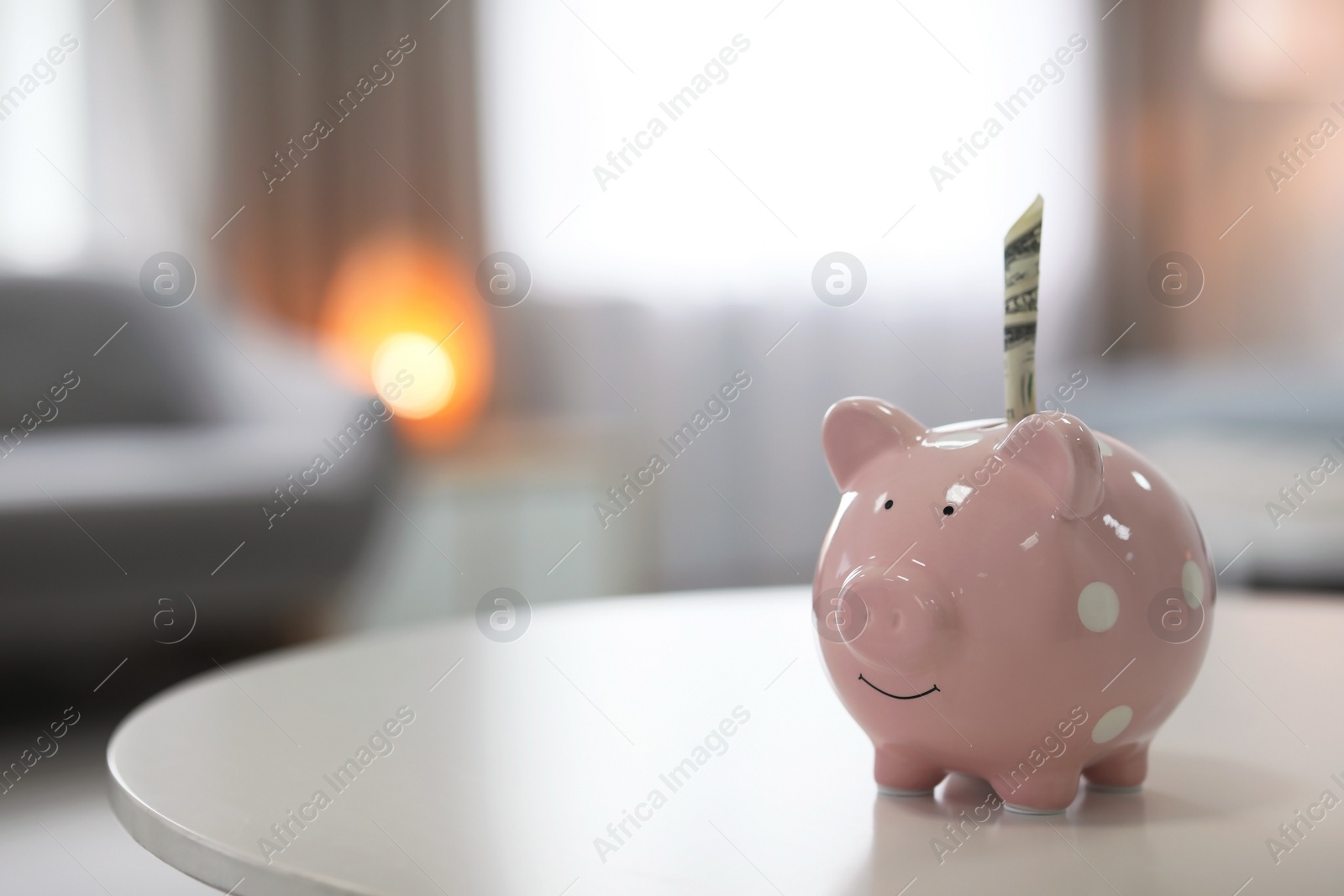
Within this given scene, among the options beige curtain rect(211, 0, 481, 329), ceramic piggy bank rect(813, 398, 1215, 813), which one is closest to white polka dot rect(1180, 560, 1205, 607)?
ceramic piggy bank rect(813, 398, 1215, 813)

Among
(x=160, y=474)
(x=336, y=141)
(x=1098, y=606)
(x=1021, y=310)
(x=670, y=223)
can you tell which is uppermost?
(x=336, y=141)

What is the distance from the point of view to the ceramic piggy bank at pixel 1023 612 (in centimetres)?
60

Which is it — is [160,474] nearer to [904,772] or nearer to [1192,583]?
[904,772]

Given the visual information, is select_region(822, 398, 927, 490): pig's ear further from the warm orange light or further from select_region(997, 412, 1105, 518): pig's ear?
the warm orange light

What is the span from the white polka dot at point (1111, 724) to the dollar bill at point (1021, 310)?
169mm

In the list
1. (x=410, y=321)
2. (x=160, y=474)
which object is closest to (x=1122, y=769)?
(x=160, y=474)

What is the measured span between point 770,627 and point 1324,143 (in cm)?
363

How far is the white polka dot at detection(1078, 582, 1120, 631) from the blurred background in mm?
2409

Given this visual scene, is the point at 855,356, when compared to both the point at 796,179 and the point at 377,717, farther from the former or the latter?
the point at 377,717

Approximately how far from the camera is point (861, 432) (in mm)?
713

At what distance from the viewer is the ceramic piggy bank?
60cm

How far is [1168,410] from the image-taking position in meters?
3.05

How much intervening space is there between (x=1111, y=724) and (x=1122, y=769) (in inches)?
2.4

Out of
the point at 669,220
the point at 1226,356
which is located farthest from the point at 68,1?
the point at 1226,356
